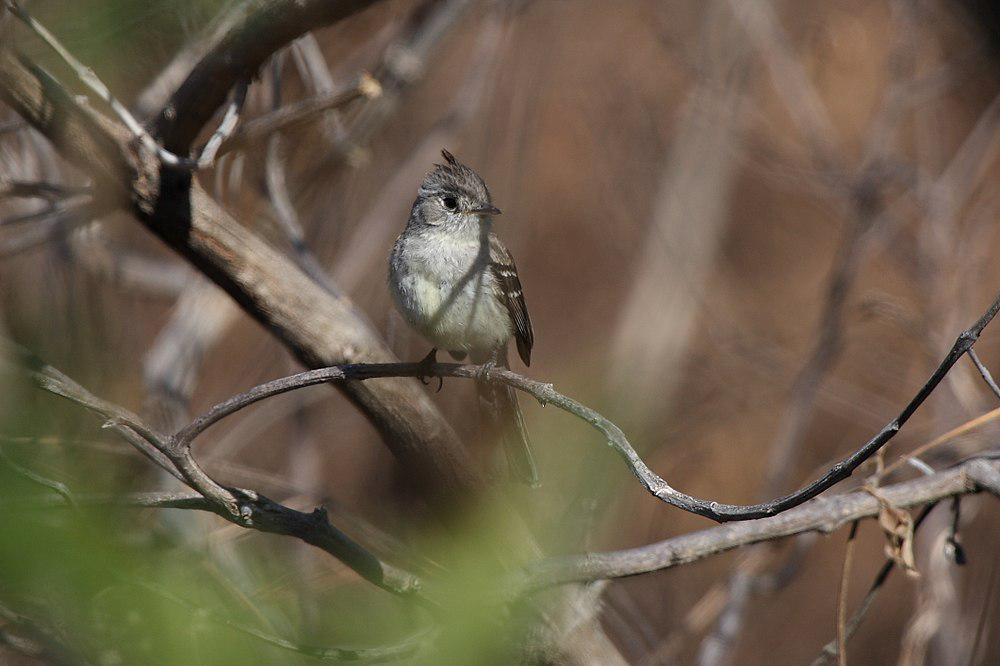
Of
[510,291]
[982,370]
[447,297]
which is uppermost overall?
[510,291]

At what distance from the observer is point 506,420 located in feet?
11.9

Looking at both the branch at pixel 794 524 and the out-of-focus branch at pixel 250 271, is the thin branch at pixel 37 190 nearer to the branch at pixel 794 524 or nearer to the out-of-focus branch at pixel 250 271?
the out-of-focus branch at pixel 250 271

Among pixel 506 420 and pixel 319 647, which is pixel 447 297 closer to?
pixel 506 420

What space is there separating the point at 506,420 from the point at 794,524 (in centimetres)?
141

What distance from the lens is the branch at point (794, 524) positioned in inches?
94.0

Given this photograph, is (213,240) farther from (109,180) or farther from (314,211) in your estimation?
(314,211)

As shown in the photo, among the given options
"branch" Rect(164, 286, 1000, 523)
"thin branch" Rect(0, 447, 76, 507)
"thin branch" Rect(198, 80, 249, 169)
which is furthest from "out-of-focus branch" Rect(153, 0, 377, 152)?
"thin branch" Rect(0, 447, 76, 507)

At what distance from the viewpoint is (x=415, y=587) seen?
2.09 metres

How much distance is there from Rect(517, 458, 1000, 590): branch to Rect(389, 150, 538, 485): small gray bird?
3.04 ft

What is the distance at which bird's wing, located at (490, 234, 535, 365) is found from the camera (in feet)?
12.0

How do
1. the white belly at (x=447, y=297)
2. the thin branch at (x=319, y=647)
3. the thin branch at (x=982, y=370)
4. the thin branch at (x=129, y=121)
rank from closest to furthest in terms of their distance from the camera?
the thin branch at (x=319, y=647)
the thin branch at (x=982, y=370)
the thin branch at (x=129, y=121)
the white belly at (x=447, y=297)

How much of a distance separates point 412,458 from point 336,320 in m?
0.49

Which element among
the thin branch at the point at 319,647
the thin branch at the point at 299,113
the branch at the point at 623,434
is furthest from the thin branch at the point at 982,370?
the thin branch at the point at 299,113

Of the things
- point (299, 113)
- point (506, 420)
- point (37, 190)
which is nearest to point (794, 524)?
point (506, 420)
